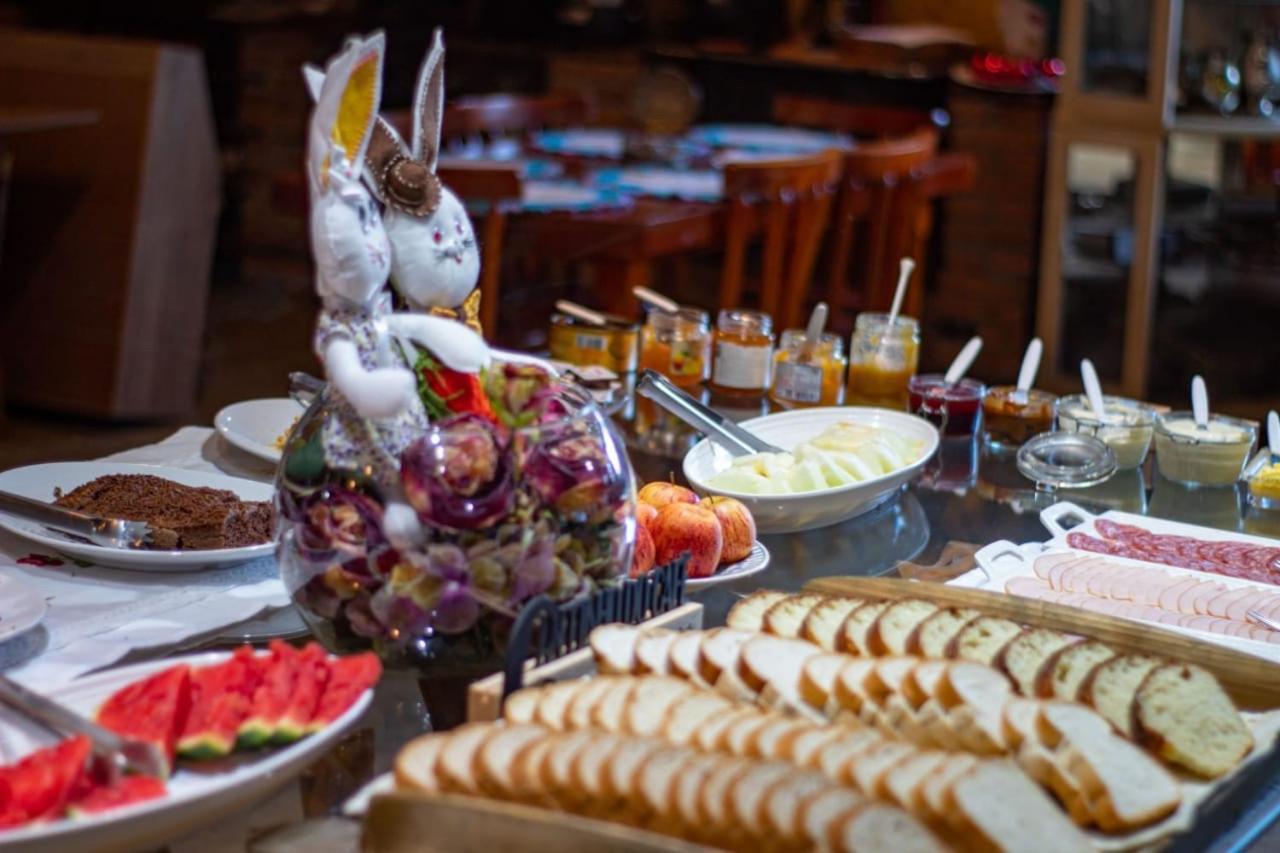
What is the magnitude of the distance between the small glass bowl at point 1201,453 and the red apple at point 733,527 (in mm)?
725

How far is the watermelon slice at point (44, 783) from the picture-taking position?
1.05 meters

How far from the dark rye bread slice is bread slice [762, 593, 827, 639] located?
1.78 feet

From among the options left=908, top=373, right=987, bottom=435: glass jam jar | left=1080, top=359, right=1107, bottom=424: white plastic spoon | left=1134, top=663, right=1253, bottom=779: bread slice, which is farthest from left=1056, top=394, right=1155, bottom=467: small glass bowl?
left=1134, top=663, right=1253, bottom=779: bread slice

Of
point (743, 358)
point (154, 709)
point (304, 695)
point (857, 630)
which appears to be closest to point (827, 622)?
point (857, 630)

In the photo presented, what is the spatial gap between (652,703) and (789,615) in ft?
0.88

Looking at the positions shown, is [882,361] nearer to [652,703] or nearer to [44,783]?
[652,703]

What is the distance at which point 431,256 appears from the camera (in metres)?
1.31

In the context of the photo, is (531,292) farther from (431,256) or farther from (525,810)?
(525,810)

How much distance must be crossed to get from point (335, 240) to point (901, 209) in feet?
11.8

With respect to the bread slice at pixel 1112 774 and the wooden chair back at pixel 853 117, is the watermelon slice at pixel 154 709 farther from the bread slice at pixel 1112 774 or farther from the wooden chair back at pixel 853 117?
the wooden chair back at pixel 853 117

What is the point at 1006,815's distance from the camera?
1.05 m

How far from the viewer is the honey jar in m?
2.34

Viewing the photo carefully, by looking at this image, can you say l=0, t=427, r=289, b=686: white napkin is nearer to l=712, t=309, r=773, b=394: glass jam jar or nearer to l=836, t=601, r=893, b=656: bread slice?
l=836, t=601, r=893, b=656: bread slice

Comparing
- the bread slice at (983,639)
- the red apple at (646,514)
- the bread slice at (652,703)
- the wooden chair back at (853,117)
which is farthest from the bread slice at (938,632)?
the wooden chair back at (853,117)
